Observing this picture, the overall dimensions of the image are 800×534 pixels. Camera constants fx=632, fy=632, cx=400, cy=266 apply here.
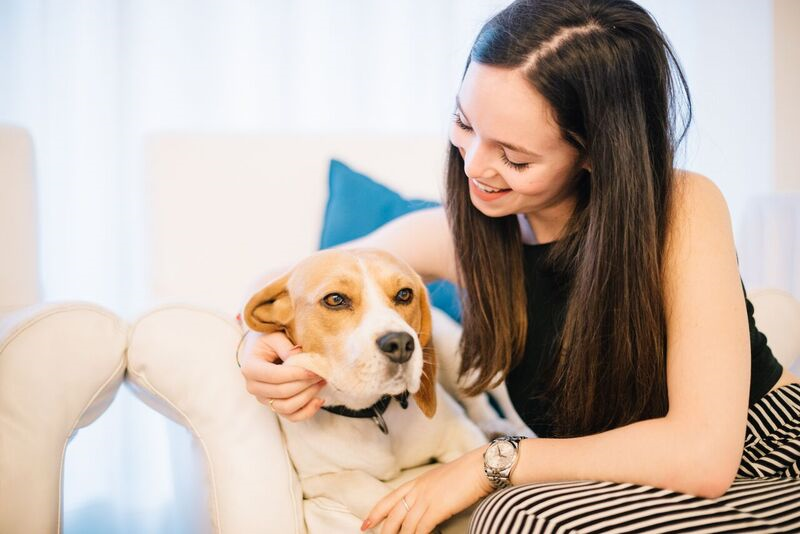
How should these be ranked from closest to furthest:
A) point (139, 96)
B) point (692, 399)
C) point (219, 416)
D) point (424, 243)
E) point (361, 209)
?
1. point (692, 399)
2. point (219, 416)
3. point (424, 243)
4. point (361, 209)
5. point (139, 96)

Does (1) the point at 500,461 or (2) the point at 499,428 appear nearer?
(1) the point at 500,461

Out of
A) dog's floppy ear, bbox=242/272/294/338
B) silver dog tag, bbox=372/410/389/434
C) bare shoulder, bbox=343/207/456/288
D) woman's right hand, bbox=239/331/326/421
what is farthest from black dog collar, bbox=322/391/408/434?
bare shoulder, bbox=343/207/456/288

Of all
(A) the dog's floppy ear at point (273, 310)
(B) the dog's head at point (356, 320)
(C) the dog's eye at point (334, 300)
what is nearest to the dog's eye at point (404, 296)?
(B) the dog's head at point (356, 320)

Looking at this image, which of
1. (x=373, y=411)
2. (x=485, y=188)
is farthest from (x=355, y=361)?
(x=485, y=188)

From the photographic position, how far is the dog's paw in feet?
6.46

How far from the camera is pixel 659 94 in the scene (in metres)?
1.36

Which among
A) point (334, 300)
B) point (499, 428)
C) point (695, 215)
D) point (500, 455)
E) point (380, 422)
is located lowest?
point (499, 428)

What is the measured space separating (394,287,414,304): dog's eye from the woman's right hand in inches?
11.1

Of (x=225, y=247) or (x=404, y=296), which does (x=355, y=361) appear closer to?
(x=404, y=296)

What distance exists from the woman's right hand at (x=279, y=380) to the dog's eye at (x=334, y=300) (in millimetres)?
132

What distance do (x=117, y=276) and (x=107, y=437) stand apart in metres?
Result: 0.75

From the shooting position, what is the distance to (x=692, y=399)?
3.94ft

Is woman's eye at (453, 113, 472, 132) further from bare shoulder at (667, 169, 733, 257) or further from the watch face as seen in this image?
the watch face

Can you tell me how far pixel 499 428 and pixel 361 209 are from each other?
89cm
